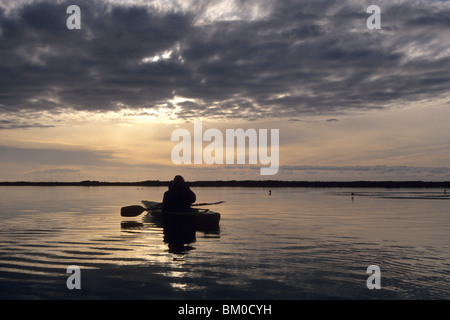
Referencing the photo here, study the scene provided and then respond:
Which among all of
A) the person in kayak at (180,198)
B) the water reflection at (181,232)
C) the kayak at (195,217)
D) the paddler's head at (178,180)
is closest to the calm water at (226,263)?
the water reflection at (181,232)

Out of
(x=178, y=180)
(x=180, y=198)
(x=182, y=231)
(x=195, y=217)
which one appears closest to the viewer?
(x=182, y=231)

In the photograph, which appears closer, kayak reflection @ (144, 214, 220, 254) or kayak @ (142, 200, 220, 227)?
kayak reflection @ (144, 214, 220, 254)

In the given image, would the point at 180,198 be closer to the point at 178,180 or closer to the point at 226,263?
the point at 178,180

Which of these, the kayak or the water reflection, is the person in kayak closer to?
the kayak

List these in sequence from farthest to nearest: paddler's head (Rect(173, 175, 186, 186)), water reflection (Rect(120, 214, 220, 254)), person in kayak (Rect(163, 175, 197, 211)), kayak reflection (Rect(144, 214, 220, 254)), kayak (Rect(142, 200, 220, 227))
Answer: person in kayak (Rect(163, 175, 197, 211)) < paddler's head (Rect(173, 175, 186, 186)) < kayak (Rect(142, 200, 220, 227)) < kayak reflection (Rect(144, 214, 220, 254)) < water reflection (Rect(120, 214, 220, 254))

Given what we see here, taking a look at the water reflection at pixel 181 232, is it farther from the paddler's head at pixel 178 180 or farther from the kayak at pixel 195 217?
the paddler's head at pixel 178 180

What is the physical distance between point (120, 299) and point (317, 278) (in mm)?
5229

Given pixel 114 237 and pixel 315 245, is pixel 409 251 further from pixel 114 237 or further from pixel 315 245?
pixel 114 237

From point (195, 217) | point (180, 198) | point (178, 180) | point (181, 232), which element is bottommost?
point (181, 232)

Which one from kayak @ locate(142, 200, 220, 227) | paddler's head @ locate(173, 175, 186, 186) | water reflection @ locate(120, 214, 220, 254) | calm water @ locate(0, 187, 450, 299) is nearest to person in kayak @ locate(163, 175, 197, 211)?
paddler's head @ locate(173, 175, 186, 186)

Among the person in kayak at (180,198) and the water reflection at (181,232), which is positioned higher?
the person in kayak at (180,198)

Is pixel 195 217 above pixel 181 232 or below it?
above

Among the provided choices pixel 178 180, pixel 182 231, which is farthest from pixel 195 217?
pixel 178 180
